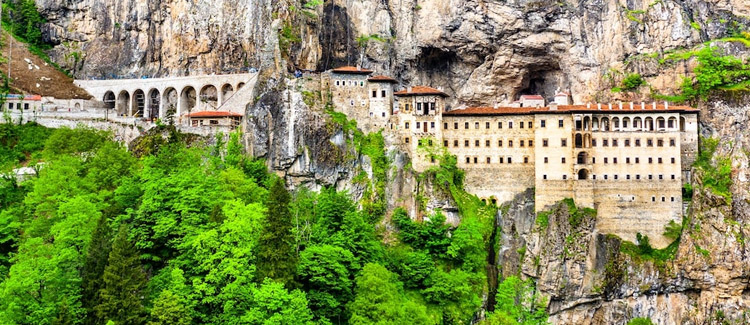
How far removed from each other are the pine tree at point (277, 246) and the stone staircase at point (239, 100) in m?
25.9

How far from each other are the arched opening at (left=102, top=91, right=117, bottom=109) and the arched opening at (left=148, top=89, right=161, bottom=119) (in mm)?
5461

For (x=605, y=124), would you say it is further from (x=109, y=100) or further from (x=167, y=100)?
(x=109, y=100)

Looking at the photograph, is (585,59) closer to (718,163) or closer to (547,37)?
(547,37)

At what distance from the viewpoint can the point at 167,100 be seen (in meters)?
84.5

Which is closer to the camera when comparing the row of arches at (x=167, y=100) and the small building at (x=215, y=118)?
the small building at (x=215, y=118)

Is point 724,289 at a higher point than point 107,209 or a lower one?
lower

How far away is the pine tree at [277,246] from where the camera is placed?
47.2 metres

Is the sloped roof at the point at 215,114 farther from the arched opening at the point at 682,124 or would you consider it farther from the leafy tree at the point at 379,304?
the arched opening at the point at 682,124

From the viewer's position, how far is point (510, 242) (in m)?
64.6

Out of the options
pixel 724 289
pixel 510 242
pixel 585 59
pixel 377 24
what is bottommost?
pixel 724 289

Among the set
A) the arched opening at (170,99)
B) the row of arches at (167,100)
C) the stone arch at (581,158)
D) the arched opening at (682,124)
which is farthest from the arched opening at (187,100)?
the arched opening at (682,124)

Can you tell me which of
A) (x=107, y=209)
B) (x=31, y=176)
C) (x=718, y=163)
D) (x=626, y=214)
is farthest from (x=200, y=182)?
(x=718, y=163)

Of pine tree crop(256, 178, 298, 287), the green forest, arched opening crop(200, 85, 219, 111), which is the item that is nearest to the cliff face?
arched opening crop(200, 85, 219, 111)

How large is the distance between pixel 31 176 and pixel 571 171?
4711 cm
